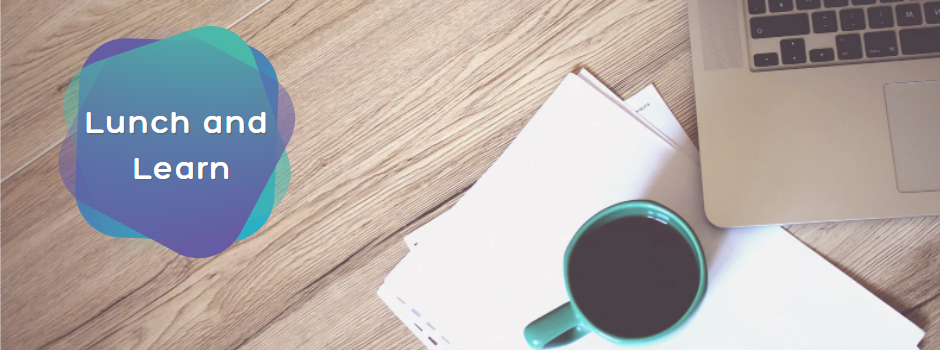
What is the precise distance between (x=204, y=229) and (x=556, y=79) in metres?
0.44

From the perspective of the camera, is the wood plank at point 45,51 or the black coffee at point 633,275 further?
the wood plank at point 45,51

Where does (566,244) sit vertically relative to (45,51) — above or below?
below

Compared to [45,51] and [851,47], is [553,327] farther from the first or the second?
[45,51]

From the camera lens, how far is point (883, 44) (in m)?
0.53

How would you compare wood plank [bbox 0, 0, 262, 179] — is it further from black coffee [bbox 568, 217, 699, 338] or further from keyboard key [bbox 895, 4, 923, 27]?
keyboard key [bbox 895, 4, 923, 27]

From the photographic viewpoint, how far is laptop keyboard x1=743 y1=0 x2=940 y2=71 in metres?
0.53

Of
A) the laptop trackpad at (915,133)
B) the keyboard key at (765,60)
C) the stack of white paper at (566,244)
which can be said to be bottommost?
the stack of white paper at (566,244)

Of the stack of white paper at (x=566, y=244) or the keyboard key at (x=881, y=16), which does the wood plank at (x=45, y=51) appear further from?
the keyboard key at (x=881, y=16)

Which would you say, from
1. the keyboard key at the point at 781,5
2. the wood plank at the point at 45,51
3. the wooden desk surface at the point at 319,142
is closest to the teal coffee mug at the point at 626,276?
the wooden desk surface at the point at 319,142

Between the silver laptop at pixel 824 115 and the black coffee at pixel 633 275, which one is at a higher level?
the silver laptop at pixel 824 115

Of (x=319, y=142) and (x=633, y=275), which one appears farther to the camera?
(x=319, y=142)

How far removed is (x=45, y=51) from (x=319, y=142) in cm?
36

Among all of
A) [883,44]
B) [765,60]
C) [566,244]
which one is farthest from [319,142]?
[883,44]

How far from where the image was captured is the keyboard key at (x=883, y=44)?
0.53 m
